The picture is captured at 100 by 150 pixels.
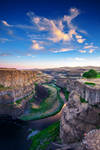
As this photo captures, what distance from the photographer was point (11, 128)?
79.2ft

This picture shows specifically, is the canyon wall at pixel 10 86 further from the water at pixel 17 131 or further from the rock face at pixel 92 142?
the rock face at pixel 92 142

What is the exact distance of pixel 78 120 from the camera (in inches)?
496

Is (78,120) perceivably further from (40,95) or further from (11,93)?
(40,95)

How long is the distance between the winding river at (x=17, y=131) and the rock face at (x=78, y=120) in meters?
10.5

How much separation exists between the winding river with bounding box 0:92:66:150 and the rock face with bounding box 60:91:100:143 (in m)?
10.5

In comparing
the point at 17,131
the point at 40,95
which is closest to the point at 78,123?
the point at 17,131

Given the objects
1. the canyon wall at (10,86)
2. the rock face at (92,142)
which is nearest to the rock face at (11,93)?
the canyon wall at (10,86)

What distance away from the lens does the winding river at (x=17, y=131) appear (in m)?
19.2

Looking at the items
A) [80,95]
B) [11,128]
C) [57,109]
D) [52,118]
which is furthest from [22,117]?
[80,95]

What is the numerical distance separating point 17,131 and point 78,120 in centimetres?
1837

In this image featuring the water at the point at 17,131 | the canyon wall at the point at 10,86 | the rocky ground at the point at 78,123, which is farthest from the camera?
the canyon wall at the point at 10,86

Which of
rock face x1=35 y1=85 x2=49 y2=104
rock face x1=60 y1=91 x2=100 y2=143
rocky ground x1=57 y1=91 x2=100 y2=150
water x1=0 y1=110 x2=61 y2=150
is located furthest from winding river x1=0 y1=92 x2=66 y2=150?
rock face x1=35 y1=85 x2=49 y2=104

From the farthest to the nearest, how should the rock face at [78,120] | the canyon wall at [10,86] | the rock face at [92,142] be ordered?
the canyon wall at [10,86], the rock face at [78,120], the rock face at [92,142]

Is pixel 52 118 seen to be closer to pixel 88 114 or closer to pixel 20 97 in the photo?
pixel 20 97
